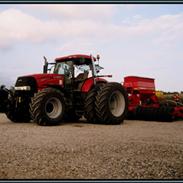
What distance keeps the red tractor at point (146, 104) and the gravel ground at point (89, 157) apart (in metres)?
5.09

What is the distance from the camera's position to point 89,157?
5469 mm

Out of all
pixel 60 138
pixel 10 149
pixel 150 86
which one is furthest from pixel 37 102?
pixel 150 86

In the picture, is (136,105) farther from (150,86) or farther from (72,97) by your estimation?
(72,97)

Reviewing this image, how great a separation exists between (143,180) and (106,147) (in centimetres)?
212

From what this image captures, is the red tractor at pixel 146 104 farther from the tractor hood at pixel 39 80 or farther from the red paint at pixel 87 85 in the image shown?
the tractor hood at pixel 39 80

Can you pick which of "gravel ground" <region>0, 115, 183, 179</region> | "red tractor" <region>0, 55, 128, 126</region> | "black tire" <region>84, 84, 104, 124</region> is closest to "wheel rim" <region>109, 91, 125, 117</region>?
"red tractor" <region>0, 55, 128, 126</region>

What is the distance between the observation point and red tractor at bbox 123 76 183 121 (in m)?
12.9

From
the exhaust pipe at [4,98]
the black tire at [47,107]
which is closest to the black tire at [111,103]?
the black tire at [47,107]

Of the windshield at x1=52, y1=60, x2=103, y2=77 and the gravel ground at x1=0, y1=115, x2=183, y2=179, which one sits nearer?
the gravel ground at x1=0, y1=115, x2=183, y2=179

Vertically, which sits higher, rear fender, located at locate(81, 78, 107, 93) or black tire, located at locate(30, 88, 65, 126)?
rear fender, located at locate(81, 78, 107, 93)

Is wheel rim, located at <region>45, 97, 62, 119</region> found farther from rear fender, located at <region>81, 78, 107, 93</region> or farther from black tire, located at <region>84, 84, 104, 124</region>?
rear fender, located at <region>81, 78, 107, 93</region>

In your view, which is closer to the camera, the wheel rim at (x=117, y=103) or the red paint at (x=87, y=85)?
the red paint at (x=87, y=85)

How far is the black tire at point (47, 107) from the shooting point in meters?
9.91

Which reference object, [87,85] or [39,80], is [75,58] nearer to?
[87,85]
